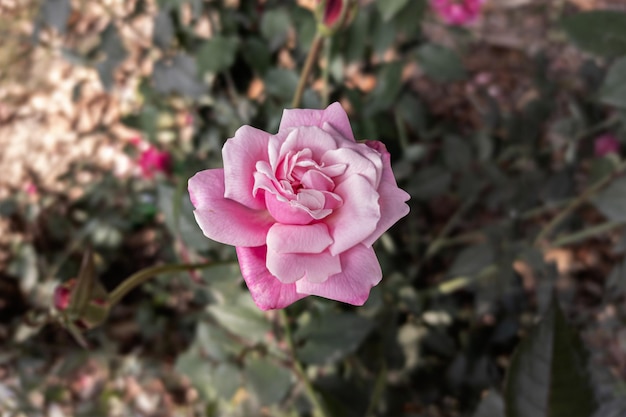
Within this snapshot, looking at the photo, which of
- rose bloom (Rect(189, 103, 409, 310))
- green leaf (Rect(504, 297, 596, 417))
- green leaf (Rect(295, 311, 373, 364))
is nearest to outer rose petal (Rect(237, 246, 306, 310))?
rose bloom (Rect(189, 103, 409, 310))

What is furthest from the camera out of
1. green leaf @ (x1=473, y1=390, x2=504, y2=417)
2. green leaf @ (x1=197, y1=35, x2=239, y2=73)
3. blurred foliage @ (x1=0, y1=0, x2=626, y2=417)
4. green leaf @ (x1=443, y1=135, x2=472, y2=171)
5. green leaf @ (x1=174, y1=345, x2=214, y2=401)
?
green leaf @ (x1=443, y1=135, x2=472, y2=171)

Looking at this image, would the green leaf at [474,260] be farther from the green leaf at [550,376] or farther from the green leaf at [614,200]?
the green leaf at [550,376]

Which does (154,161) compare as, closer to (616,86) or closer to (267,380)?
(267,380)

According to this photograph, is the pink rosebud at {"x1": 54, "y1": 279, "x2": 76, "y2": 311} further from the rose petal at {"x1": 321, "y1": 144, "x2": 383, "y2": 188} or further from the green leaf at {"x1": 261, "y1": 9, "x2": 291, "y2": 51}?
the green leaf at {"x1": 261, "y1": 9, "x2": 291, "y2": 51}

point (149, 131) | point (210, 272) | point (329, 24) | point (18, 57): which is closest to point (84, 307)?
point (210, 272)

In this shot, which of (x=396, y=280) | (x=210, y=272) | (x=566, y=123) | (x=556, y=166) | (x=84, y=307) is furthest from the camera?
(x=556, y=166)

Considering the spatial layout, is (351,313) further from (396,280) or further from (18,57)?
(18,57)
